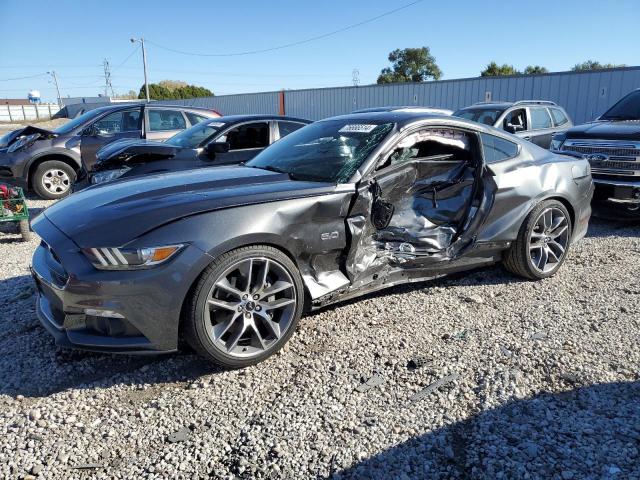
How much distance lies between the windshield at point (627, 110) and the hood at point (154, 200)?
6541mm

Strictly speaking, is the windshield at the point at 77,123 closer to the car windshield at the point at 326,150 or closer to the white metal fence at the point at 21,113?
the car windshield at the point at 326,150

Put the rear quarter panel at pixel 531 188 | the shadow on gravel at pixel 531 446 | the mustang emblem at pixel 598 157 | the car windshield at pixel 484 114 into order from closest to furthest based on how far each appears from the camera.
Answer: the shadow on gravel at pixel 531 446, the rear quarter panel at pixel 531 188, the mustang emblem at pixel 598 157, the car windshield at pixel 484 114

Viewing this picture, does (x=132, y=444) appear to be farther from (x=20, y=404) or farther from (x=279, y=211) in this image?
(x=279, y=211)

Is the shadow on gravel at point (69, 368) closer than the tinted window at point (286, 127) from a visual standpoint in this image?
Yes

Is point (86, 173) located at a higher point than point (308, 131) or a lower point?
lower

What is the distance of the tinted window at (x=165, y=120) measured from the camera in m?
9.13

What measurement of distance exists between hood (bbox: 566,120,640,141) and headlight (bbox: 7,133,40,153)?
8.79 meters

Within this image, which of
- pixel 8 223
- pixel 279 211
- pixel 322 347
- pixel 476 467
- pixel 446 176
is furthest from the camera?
pixel 8 223

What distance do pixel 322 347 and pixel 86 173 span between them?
4.92m

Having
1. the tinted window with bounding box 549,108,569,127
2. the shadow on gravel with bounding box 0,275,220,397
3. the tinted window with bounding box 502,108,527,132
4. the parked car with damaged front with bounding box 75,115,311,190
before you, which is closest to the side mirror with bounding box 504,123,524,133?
the tinted window with bounding box 502,108,527,132

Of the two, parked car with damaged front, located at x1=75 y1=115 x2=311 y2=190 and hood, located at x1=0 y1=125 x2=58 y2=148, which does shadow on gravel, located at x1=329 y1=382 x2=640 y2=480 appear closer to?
parked car with damaged front, located at x1=75 y1=115 x2=311 y2=190

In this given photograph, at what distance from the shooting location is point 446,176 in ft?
13.7

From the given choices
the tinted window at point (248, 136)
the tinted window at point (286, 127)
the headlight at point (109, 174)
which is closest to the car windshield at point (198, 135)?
the tinted window at point (248, 136)

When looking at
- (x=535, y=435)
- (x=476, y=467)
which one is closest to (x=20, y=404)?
(x=476, y=467)
